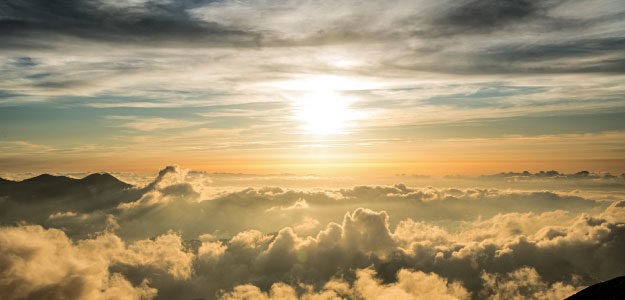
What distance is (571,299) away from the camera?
18825cm

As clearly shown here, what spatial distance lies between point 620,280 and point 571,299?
2423 cm

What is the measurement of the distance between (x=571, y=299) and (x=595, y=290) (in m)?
13.8

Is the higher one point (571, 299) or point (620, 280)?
point (620, 280)

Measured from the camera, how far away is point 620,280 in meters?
179

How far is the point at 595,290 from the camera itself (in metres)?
179

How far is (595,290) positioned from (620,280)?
13.6 metres
